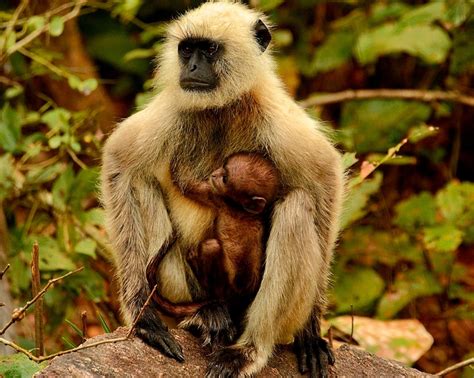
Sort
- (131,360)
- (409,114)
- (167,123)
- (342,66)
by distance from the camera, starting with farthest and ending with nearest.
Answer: (342,66)
(409,114)
(167,123)
(131,360)

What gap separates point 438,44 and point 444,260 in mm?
2128

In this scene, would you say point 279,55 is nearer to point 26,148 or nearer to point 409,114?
point 409,114

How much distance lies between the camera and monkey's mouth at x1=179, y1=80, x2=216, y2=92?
5164mm

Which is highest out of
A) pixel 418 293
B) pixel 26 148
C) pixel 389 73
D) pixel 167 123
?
pixel 167 123

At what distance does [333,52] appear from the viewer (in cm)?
1009

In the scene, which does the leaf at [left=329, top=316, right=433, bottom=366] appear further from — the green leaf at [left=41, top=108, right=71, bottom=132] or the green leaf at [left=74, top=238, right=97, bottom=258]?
the green leaf at [left=41, top=108, right=71, bottom=132]

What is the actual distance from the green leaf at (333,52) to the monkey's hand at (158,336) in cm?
563

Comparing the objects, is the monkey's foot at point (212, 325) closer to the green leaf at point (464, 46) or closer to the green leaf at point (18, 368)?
the green leaf at point (18, 368)

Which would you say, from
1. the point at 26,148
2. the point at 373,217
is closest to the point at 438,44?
the point at 373,217

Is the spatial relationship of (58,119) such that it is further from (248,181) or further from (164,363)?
(164,363)

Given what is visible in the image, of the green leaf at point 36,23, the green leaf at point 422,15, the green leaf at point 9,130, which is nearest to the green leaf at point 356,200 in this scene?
the green leaf at point 422,15

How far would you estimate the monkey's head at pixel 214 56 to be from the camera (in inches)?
204

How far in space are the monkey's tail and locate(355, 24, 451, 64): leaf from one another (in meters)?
4.44

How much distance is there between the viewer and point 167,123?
525 centimetres
